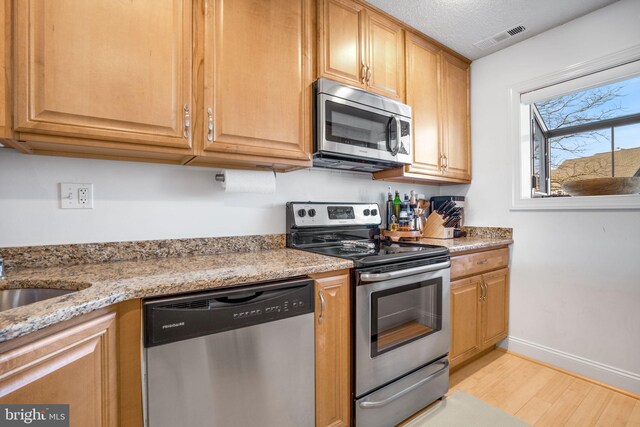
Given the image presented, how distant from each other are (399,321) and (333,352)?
0.46 meters

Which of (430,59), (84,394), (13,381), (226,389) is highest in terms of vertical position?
(430,59)

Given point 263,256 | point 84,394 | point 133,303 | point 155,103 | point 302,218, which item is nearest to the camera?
point 84,394

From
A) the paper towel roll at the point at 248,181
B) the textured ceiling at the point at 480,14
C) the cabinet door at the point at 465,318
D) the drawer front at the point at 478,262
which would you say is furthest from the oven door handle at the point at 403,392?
the textured ceiling at the point at 480,14

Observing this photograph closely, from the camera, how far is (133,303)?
92 cm

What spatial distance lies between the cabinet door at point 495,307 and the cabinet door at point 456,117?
2.84 ft

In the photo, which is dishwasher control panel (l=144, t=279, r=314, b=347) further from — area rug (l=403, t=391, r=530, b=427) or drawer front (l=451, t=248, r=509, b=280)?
drawer front (l=451, t=248, r=509, b=280)

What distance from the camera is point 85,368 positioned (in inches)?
31.7

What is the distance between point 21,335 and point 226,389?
0.63 metres

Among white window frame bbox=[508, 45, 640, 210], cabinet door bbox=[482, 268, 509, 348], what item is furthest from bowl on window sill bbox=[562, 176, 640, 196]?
cabinet door bbox=[482, 268, 509, 348]

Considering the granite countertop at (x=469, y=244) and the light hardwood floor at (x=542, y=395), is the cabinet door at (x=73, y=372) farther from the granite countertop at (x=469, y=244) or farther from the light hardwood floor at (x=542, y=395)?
the light hardwood floor at (x=542, y=395)

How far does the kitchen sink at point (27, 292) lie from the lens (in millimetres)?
983

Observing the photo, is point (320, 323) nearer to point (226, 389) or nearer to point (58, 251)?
point (226, 389)

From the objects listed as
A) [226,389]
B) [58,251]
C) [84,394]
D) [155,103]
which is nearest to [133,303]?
[84,394]

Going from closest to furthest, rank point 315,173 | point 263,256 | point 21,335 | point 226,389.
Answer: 1. point 21,335
2. point 226,389
3. point 263,256
4. point 315,173
